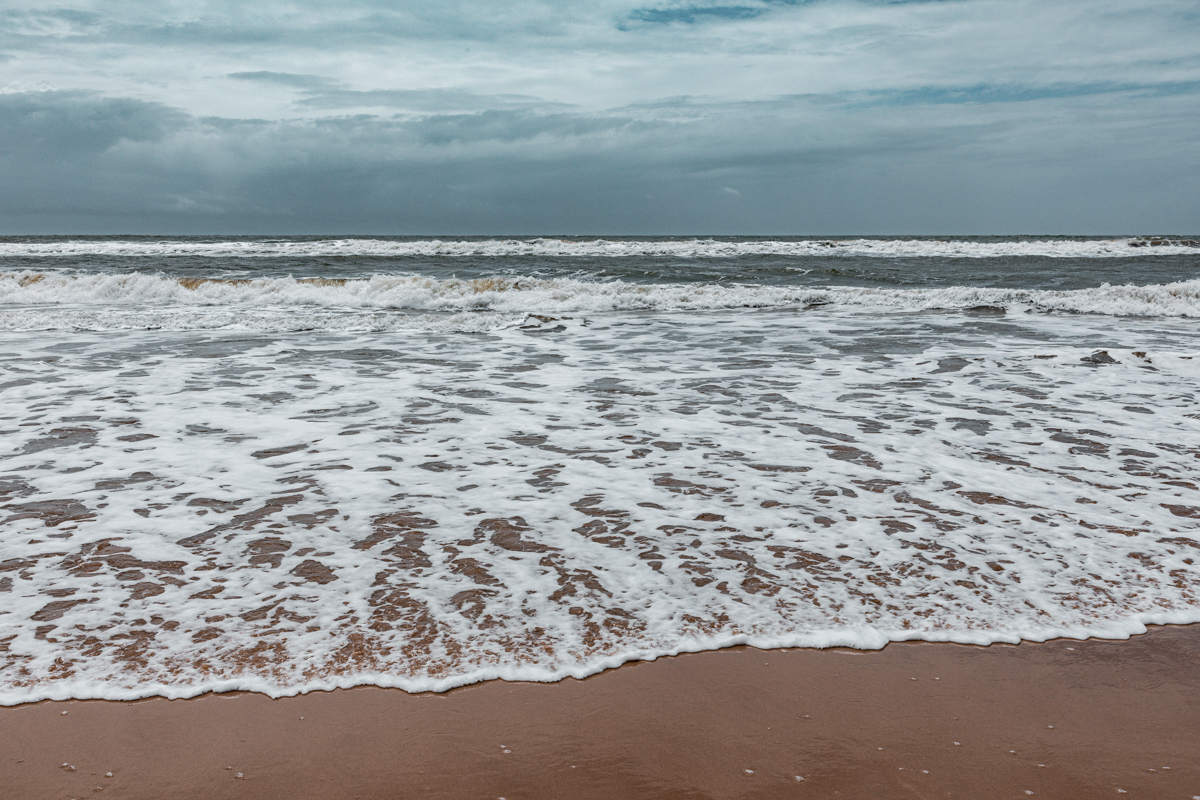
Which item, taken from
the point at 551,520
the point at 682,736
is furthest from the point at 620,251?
the point at 682,736

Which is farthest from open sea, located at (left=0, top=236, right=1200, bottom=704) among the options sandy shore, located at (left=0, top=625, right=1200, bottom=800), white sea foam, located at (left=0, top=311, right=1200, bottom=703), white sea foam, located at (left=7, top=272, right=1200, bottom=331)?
white sea foam, located at (left=7, top=272, right=1200, bottom=331)

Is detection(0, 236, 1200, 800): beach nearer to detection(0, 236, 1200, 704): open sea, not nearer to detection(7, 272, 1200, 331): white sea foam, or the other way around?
detection(0, 236, 1200, 704): open sea

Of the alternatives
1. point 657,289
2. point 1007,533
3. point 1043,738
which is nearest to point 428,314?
point 657,289

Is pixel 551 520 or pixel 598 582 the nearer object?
pixel 598 582

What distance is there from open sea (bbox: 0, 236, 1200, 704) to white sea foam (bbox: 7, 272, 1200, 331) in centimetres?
363

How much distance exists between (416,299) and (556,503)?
13542mm

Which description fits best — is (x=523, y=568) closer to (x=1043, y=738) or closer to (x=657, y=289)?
(x=1043, y=738)

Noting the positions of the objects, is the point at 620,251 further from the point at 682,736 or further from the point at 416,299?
the point at 682,736

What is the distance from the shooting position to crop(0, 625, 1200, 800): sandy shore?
6.39 ft

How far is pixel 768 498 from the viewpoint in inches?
157

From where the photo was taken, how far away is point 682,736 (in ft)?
7.05

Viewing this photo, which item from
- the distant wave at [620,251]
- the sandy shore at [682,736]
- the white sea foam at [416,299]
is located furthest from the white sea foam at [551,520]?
the distant wave at [620,251]

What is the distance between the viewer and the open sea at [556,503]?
2.65 meters

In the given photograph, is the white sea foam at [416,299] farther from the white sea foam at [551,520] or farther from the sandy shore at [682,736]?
the sandy shore at [682,736]
